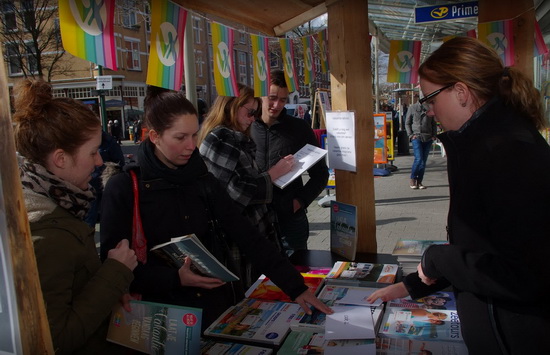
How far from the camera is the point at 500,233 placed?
1.17 meters

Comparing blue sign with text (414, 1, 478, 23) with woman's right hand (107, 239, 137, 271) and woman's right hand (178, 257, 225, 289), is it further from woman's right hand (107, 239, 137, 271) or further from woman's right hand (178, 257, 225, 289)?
woman's right hand (107, 239, 137, 271)

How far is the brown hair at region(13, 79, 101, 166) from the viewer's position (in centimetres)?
135

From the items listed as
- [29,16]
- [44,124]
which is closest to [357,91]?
[44,124]

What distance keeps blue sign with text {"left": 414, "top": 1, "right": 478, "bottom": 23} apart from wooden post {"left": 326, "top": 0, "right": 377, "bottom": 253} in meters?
2.10

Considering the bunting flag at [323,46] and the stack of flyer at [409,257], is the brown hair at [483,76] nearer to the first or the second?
the stack of flyer at [409,257]

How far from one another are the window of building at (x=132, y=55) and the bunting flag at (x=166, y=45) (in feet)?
119

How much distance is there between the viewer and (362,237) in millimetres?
3074

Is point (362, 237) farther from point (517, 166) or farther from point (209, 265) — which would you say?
point (517, 166)

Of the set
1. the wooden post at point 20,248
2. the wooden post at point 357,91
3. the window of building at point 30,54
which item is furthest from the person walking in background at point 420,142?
the window of building at point 30,54

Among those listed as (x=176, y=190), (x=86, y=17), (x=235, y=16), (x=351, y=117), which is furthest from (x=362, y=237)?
(x=86, y=17)

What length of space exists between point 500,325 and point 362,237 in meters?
1.86

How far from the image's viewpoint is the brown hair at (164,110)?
6.24 feet

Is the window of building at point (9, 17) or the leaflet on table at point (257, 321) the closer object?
the leaflet on table at point (257, 321)

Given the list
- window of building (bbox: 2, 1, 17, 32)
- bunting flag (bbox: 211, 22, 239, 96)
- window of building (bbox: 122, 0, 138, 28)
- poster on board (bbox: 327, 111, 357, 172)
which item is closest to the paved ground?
poster on board (bbox: 327, 111, 357, 172)
